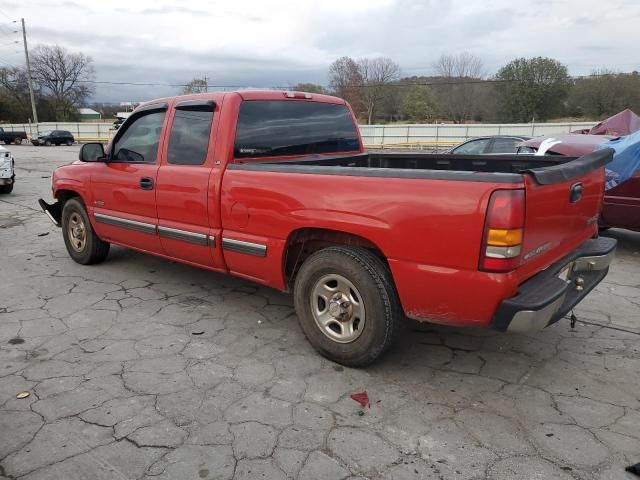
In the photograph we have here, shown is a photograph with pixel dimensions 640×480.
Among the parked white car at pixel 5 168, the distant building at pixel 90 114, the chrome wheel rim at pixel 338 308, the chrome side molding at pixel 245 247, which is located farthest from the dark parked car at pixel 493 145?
the distant building at pixel 90 114

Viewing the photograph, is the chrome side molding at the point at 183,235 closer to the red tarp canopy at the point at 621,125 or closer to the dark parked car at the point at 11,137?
the red tarp canopy at the point at 621,125

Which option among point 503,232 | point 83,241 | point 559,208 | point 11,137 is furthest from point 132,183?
point 11,137

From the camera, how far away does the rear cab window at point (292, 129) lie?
4020 millimetres

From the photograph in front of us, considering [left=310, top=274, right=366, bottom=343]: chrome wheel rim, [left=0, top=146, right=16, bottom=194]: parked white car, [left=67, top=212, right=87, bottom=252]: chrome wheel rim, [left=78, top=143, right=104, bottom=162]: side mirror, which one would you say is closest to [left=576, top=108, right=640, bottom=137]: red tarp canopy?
[left=310, top=274, right=366, bottom=343]: chrome wheel rim

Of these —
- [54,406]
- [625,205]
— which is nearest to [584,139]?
[625,205]

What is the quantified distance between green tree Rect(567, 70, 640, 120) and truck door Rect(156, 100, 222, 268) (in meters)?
50.9

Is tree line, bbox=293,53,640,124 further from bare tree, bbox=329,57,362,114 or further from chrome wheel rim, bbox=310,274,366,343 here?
chrome wheel rim, bbox=310,274,366,343

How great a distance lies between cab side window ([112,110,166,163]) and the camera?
454cm

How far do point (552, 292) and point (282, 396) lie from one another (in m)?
1.69

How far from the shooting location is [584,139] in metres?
7.23

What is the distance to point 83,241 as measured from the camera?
5789 millimetres

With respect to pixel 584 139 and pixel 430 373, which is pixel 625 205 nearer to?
pixel 584 139

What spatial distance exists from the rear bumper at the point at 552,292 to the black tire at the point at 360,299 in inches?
25.9

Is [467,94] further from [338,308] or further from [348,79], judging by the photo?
[338,308]
